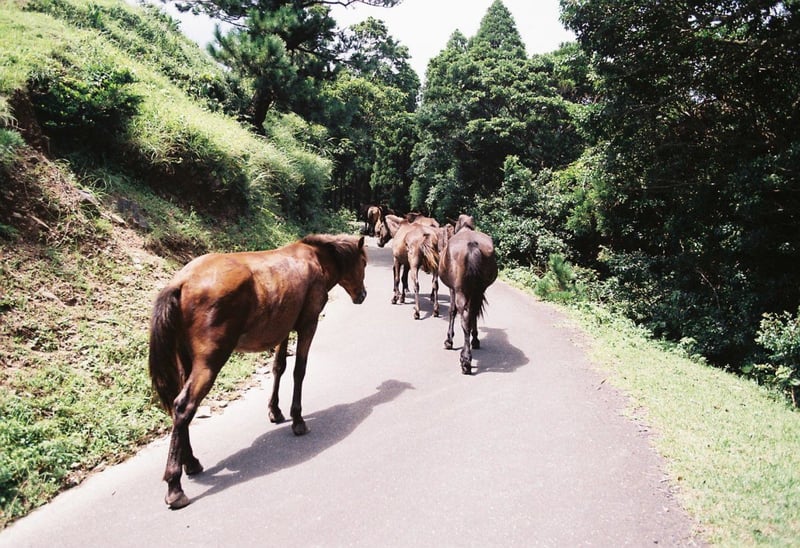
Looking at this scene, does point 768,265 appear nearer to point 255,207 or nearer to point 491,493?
point 491,493

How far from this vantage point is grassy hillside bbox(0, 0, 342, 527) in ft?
13.0

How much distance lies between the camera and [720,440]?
4.11 metres

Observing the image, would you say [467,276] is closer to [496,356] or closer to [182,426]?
[496,356]

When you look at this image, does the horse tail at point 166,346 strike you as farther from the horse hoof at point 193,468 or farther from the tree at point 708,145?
the tree at point 708,145

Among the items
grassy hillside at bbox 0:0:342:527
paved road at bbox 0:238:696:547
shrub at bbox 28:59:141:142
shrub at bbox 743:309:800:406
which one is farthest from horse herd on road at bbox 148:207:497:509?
shrub at bbox 743:309:800:406

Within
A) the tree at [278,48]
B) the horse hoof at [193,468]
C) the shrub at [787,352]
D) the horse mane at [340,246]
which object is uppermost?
the tree at [278,48]

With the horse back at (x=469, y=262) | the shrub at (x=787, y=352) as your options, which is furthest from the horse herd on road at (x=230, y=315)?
the shrub at (x=787, y=352)

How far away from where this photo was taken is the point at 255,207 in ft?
36.6

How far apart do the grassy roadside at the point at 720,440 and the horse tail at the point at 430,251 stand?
10.4ft

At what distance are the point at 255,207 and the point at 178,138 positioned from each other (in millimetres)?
2629

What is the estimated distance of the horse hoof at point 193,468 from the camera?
3.67m

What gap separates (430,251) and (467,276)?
2515 mm

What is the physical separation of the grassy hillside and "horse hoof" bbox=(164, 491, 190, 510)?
978 mm

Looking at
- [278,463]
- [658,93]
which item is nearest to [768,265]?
[658,93]
